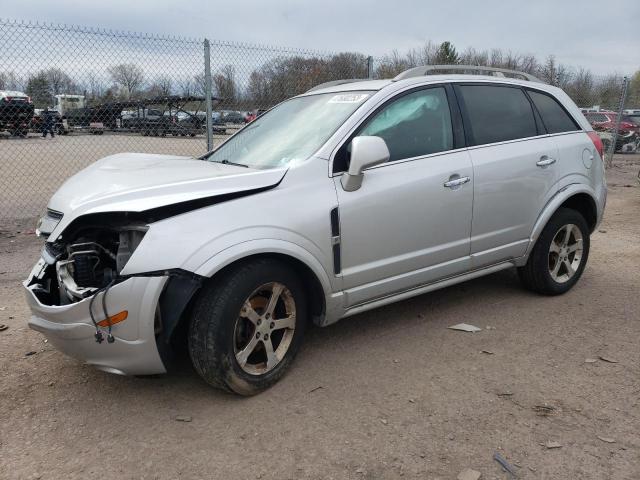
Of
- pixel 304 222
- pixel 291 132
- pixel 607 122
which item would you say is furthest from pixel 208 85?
pixel 607 122

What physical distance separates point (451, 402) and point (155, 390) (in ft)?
5.66

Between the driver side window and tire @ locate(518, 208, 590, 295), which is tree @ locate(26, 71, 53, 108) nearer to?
the driver side window

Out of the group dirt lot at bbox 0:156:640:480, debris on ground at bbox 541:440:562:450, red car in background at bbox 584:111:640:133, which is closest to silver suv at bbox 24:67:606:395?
dirt lot at bbox 0:156:640:480

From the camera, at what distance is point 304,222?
10.1 ft

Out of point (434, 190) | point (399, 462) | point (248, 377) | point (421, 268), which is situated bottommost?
point (399, 462)

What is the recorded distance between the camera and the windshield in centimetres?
346

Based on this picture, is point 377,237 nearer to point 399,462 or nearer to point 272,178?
point 272,178

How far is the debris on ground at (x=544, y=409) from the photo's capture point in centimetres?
288

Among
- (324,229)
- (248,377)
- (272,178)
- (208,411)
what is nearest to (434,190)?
(324,229)

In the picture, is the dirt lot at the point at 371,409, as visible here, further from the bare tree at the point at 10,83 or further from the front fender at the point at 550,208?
the bare tree at the point at 10,83

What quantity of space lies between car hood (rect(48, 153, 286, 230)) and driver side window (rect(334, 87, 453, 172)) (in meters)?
0.70

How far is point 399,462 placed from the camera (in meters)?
2.52

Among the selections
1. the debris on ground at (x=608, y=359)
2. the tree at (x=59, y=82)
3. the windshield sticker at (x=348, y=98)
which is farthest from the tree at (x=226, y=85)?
the debris on ground at (x=608, y=359)

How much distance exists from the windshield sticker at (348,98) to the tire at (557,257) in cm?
198
